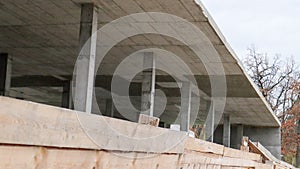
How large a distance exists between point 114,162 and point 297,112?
31.9 metres

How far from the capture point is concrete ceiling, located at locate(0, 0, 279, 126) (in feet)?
26.1

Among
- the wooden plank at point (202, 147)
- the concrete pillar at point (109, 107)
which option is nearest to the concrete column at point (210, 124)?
the concrete pillar at point (109, 107)

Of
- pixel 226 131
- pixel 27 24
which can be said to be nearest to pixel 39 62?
pixel 27 24

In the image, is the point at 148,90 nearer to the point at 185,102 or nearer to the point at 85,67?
the point at 185,102

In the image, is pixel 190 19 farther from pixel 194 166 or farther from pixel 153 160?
pixel 153 160

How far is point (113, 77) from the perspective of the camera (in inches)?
601

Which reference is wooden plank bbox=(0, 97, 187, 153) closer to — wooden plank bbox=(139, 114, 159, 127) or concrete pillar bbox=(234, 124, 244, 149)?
wooden plank bbox=(139, 114, 159, 127)

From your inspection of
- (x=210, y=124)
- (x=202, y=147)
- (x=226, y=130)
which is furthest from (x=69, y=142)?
(x=226, y=130)

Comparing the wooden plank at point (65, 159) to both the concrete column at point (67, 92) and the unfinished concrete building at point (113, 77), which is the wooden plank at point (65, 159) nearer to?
the unfinished concrete building at point (113, 77)

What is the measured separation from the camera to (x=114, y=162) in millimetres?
1979

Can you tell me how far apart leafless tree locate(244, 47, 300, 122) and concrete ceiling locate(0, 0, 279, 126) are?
1511 centimetres

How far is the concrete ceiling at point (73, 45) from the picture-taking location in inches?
314

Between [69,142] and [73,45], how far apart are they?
32.1ft

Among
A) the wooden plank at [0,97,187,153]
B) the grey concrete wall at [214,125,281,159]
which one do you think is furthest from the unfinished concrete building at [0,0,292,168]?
the grey concrete wall at [214,125,281,159]
